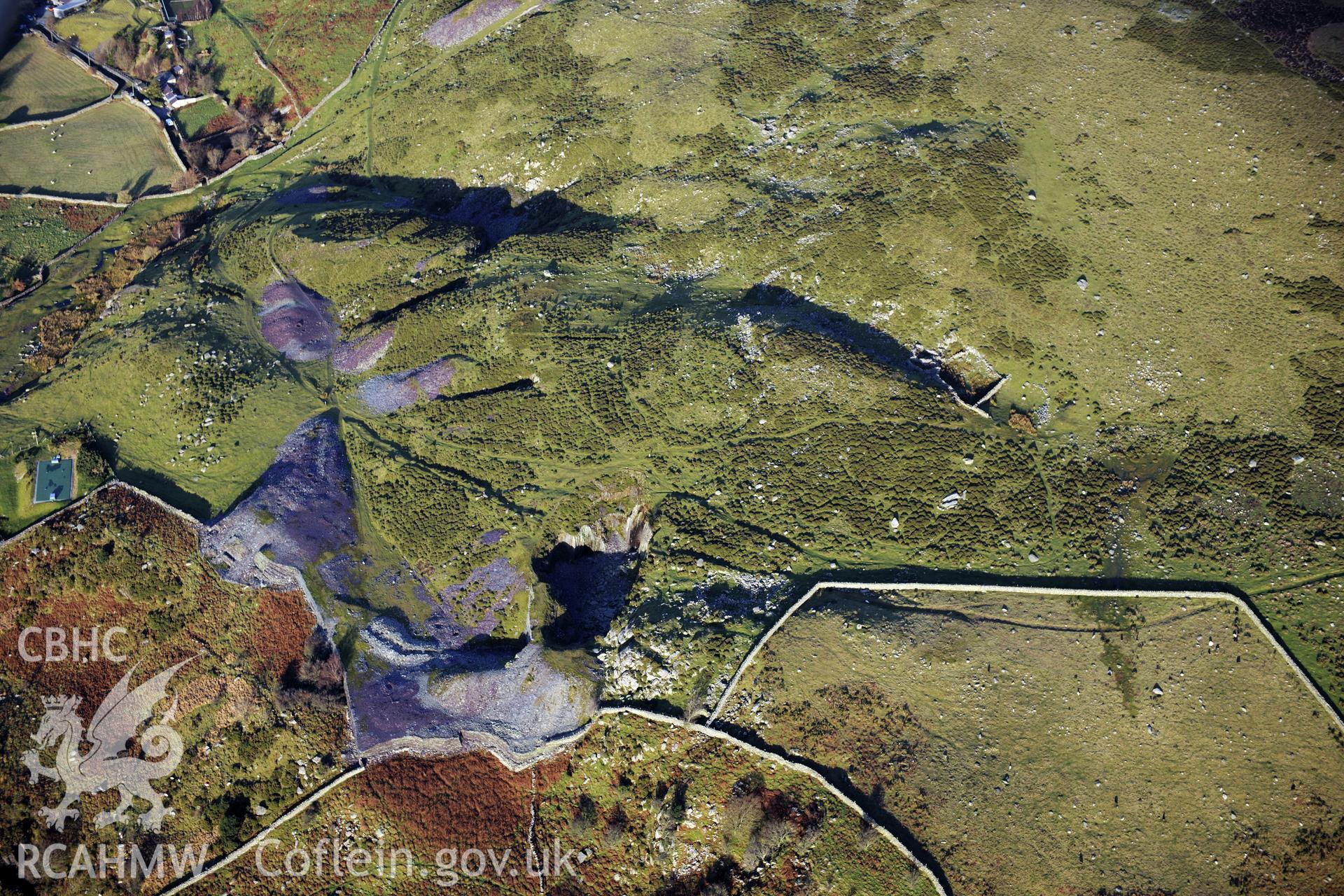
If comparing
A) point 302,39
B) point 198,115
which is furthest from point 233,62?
point 198,115

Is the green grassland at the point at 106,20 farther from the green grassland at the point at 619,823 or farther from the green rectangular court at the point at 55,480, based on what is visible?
the green grassland at the point at 619,823

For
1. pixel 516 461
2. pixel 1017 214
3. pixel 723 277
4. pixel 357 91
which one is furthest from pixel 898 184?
pixel 357 91

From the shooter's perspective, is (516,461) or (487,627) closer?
(487,627)

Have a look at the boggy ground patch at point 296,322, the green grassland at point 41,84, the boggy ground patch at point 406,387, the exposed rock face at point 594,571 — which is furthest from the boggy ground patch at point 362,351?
the green grassland at point 41,84

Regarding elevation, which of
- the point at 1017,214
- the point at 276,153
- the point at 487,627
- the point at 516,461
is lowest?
the point at 487,627

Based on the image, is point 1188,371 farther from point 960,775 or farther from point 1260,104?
point 960,775

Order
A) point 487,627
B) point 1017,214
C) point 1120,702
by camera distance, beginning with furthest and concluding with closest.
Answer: point 1017,214
point 487,627
point 1120,702
